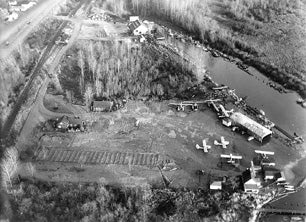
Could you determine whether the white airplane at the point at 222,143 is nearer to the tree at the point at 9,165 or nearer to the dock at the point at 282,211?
the dock at the point at 282,211

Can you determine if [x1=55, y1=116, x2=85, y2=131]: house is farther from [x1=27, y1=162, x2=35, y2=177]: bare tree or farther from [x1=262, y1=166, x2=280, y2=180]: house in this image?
[x1=262, y1=166, x2=280, y2=180]: house

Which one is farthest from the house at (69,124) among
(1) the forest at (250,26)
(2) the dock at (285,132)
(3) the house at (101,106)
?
(1) the forest at (250,26)

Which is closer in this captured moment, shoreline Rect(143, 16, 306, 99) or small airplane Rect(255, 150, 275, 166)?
small airplane Rect(255, 150, 275, 166)

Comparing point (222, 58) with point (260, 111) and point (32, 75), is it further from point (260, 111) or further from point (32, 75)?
point (32, 75)

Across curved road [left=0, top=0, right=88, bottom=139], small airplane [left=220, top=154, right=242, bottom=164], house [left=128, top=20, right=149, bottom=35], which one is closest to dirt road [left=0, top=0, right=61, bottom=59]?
curved road [left=0, top=0, right=88, bottom=139]

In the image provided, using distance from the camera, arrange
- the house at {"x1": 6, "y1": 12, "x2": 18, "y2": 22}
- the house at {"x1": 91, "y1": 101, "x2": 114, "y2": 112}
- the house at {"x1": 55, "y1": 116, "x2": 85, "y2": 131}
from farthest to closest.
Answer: the house at {"x1": 6, "y1": 12, "x2": 18, "y2": 22}, the house at {"x1": 91, "y1": 101, "x2": 114, "y2": 112}, the house at {"x1": 55, "y1": 116, "x2": 85, "y2": 131}

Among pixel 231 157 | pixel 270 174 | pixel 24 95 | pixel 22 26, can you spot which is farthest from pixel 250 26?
pixel 22 26

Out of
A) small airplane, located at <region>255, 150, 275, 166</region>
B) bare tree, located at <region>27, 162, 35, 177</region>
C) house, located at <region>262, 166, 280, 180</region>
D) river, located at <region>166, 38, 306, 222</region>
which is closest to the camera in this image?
house, located at <region>262, 166, 280, 180</region>

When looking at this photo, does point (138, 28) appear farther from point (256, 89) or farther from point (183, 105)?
point (256, 89)
